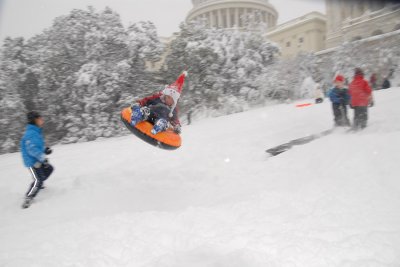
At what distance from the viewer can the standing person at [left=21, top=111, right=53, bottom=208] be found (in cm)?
586

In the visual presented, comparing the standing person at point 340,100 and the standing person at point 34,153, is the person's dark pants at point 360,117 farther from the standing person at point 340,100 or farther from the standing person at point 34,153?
the standing person at point 34,153

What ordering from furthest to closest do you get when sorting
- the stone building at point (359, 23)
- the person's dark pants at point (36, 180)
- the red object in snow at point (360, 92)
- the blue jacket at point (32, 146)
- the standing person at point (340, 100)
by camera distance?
the stone building at point (359, 23) → the standing person at point (340, 100) → the red object in snow at point (360, 92) → the person's dark pants at point (36, 180) → the blue jacket at point (32, 146)

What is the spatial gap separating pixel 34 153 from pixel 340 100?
8002 millimetres

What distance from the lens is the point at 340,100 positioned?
924 cm

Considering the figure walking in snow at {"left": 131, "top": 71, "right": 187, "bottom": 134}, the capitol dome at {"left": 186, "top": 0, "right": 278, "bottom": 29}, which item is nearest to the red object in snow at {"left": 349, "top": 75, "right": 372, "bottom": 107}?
the figure walking in snow at {"left": 131, "top": 71, "right": 187, "bottom": 134}

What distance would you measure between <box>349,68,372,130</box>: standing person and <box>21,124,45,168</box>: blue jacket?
7.66 m

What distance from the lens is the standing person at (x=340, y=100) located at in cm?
923

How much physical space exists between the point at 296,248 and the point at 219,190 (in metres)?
2.62

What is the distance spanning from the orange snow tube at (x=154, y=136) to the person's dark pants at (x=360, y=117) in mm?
5325

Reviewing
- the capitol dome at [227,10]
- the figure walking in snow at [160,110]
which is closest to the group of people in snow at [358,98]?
the figure walking in snow at [160,110]

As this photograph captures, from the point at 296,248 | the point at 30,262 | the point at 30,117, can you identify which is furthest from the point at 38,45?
the point at 296,248

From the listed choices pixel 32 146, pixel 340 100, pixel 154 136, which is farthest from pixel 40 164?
pixel 340 100

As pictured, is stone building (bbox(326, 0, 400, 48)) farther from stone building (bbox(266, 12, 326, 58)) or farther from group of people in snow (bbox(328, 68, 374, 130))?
group of people in snow (bbox(328, 68, 374, 130))

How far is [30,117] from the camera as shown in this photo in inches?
235
